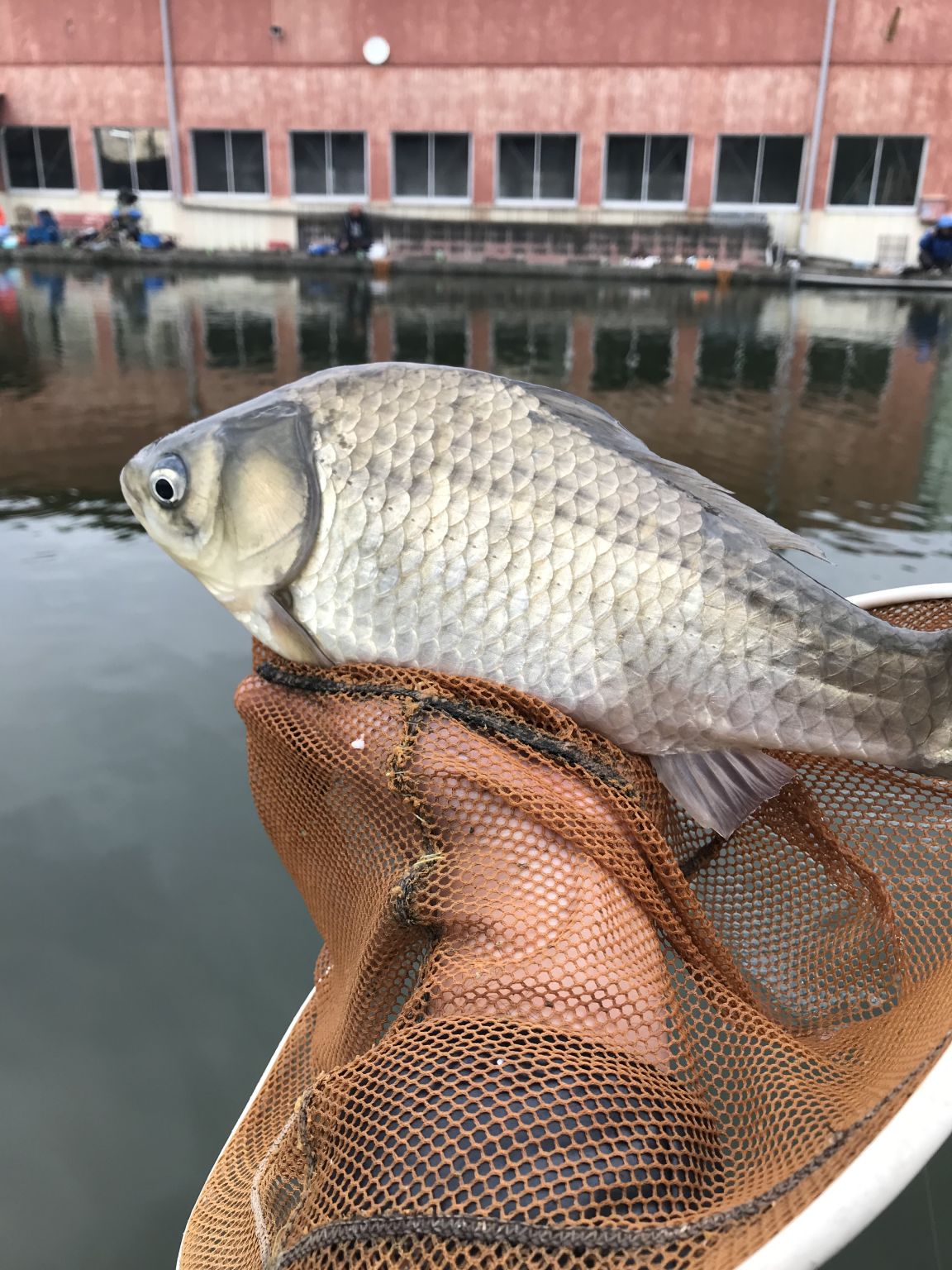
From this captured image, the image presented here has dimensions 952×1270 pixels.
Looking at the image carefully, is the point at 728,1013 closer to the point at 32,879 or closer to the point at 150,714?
the point at 32,879

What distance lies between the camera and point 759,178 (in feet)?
92.2

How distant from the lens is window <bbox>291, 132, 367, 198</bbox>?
2952 cm

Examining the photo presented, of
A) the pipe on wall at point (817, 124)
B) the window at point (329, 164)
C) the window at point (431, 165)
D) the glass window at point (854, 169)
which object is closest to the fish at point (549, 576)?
the pipe on wall at point (817, 124)

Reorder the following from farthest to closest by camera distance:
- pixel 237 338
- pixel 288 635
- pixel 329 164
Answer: pixel 329 164, pixel 237 338, pixel 288 635

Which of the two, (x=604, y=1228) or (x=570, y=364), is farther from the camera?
(x=570, y=364)

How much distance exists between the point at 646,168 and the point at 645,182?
372 millimetres

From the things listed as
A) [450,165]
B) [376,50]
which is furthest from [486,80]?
[376,50]

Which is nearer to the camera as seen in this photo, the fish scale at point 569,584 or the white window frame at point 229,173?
the fish scale at point 569,584

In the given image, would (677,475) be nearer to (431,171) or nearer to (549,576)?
(549,576)

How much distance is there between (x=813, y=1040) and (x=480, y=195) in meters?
30.4

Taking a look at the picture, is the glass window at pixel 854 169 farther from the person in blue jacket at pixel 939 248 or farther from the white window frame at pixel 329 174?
the white window frame at pixel 329 174

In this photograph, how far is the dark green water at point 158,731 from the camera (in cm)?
294

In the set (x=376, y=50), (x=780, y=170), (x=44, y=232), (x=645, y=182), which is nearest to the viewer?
(x=376, y=50)

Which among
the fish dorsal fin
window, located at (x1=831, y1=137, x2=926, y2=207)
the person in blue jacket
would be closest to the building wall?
window, located at (x1=831, y1=137, x2=926, y2=207)
